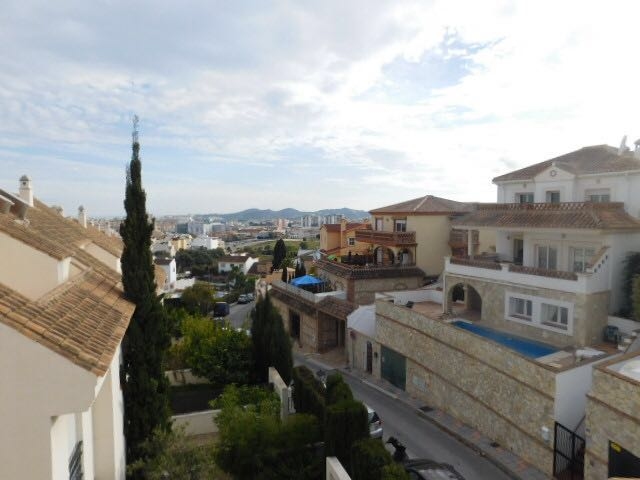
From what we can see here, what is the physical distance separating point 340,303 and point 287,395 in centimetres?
1103

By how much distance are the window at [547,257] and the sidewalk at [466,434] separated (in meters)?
8.88

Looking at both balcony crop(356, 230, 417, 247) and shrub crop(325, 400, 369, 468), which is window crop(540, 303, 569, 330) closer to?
shrub crop(325, 400, 369, 468)

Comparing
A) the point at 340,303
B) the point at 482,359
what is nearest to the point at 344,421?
the point at 482,359

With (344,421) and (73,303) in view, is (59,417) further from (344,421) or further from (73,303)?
(344,421)

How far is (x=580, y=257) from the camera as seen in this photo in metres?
20.2

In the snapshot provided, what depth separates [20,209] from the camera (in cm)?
1086

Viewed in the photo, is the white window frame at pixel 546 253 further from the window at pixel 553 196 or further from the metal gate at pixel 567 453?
the metal gate at pixel 567 453

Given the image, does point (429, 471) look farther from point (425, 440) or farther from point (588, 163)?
point (588, 163)

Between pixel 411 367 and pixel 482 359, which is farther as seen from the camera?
pixel 411 367

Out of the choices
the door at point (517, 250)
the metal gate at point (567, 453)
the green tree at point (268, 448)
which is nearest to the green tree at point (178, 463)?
the green tree at point (268, 448)

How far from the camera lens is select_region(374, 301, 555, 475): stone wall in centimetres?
1409

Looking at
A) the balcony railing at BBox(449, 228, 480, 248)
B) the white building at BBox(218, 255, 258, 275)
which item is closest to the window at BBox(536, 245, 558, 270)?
the balcony railing at BBox(449, 228, 480, 248)

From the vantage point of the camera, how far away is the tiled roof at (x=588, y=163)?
2067 centimetres

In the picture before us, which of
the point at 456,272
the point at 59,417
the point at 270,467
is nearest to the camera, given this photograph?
the point at 59,417
